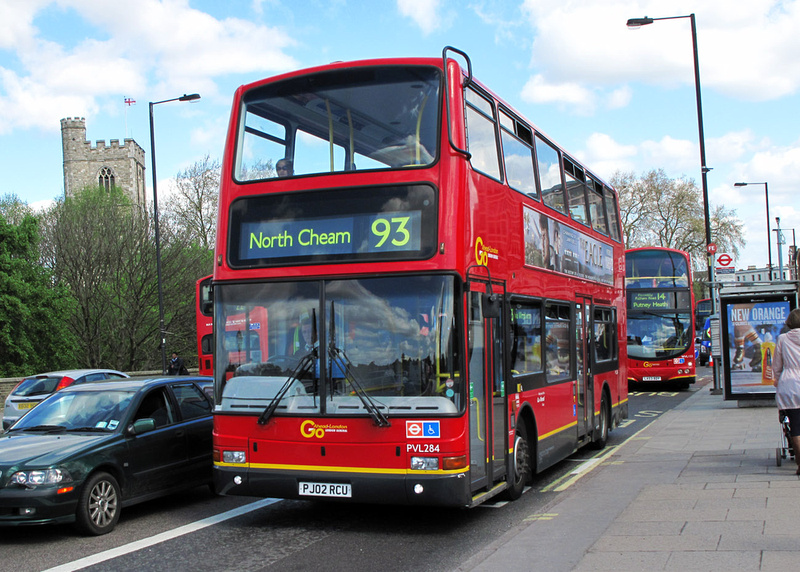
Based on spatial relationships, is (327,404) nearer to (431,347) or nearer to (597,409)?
(431,347)

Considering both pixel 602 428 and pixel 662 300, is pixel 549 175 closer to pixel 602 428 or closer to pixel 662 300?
pixel 602 428

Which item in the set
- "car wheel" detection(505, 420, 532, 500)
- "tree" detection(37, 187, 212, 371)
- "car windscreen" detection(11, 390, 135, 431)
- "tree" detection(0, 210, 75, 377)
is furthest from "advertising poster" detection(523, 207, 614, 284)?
"tree" detection(0, 210, 75, 377)

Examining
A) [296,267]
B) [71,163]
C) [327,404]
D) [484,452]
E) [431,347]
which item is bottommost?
[484,452]

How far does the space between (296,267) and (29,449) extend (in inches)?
117

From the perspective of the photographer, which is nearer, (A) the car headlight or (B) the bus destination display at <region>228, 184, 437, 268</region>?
(A) the car headlight

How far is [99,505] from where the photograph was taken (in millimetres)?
7738

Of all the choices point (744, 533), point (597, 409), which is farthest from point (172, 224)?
point (744, 533)

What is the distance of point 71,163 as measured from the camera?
292ft

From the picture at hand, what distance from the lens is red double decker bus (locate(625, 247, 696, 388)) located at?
2714 cm

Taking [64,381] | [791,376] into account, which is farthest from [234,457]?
[64,381]

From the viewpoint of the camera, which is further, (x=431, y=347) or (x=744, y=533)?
(x=431, y=347)

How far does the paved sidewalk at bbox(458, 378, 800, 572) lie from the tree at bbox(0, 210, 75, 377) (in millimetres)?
29270

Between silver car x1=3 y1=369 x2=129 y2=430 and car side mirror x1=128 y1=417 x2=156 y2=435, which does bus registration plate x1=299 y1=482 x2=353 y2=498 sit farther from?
silver car x1=3 y1=369 x2=129 y2=430

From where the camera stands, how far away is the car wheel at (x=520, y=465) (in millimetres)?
8797
